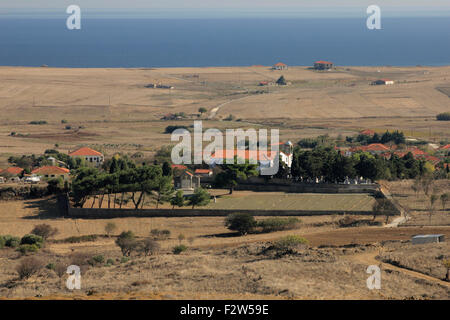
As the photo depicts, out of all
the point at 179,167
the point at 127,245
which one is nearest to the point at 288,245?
the point at 127,245

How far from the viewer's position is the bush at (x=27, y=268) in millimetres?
34375

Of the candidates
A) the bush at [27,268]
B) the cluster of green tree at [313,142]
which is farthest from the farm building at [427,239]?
the cluster of green tree at [313,142]

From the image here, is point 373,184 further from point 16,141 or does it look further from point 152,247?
point 16,141

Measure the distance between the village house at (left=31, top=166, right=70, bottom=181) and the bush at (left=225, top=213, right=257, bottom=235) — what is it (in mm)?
Answer: 20776

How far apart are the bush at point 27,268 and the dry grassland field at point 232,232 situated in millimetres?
313

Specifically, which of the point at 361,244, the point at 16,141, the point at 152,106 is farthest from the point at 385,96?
the point at 361,244

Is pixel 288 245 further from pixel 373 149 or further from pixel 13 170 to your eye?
pixel 373 149

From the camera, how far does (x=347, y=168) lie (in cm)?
5700

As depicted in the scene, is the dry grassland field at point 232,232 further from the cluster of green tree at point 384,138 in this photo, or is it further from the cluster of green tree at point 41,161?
the cluster of green tree at point 384,138

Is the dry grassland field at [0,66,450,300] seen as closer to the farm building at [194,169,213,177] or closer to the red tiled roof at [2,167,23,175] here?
the farm building at [194,169,213,177]

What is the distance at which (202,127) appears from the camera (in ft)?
314

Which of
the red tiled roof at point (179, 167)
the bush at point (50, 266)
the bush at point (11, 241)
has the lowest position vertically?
the bush at point (11, 241)

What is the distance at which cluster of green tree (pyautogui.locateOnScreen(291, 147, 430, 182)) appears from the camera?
5716cm

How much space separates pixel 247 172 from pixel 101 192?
445 inches
